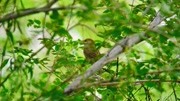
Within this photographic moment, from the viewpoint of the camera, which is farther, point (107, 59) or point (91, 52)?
point (91, 52)

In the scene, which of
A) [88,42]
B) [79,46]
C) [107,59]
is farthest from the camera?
[79,46]

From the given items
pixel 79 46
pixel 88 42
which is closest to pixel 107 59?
pixel 88 42

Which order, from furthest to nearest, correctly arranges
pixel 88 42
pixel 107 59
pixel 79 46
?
1. pixel 79 46
2. pixel 88 42
3. pixel 107 59

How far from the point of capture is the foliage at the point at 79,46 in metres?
0.88

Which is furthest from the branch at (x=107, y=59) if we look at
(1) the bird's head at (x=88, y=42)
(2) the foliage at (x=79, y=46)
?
(1) the bird's head at (x=88, y=42)

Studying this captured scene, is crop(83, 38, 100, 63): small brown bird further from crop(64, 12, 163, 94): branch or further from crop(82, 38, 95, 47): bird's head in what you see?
crop(64, 12, 163, 94): branch

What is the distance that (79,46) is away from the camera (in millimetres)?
1791

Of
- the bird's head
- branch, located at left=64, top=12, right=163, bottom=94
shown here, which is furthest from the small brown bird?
branch, located at left=64, top=12, right=163, bottom=94

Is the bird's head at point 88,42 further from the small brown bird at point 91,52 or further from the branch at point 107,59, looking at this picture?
the branch at point 107,59

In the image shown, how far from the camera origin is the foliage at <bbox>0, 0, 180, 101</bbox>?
Result: 2.90ft

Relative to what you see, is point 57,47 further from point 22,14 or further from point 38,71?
point 22,14

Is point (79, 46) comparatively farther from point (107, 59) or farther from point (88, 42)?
point (107, 59)

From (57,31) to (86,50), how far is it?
0.70m

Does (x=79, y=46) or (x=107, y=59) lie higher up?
(x=107, y=59)
